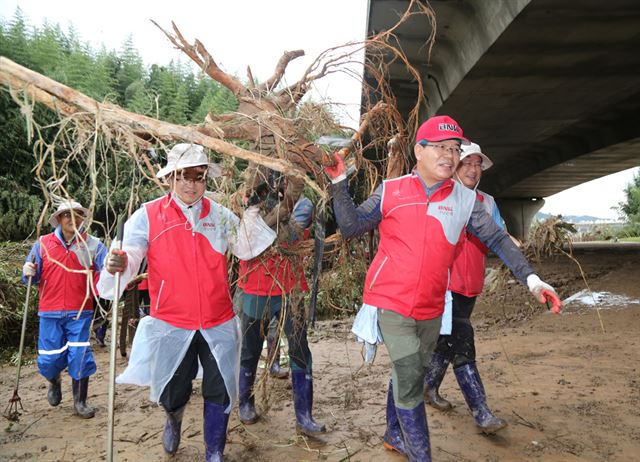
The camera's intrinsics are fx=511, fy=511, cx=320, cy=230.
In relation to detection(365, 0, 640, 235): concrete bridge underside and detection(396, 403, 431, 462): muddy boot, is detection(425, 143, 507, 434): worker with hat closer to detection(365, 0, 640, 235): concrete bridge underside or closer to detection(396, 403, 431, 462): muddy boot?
detection(396, 403, 431, 462): muddy boot

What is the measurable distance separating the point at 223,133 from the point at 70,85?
10720 mm

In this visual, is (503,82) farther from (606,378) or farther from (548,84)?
(606,378)

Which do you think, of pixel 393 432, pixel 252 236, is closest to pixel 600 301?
pixel 393 432

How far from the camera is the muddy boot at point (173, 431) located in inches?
136

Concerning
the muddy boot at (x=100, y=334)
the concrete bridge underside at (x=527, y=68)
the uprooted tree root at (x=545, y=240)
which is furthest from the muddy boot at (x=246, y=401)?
the muddy boot at (x=100, y=334)

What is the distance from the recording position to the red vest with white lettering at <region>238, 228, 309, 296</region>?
155 inches

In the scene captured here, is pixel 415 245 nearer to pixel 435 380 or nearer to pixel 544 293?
pixel 544 293

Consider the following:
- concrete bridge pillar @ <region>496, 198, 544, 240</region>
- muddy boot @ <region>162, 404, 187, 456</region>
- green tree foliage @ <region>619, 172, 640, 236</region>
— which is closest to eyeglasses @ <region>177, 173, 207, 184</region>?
muddy boot @ <region>162, 404, 187, 456</region>

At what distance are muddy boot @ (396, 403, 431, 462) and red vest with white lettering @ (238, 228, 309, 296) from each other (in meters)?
1.31

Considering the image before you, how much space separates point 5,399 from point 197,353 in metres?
3.84

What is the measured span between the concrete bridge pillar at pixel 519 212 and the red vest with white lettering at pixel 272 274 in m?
27.1

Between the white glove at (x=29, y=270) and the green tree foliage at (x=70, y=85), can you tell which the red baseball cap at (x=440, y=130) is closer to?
the white glove at (x=29, y=270)

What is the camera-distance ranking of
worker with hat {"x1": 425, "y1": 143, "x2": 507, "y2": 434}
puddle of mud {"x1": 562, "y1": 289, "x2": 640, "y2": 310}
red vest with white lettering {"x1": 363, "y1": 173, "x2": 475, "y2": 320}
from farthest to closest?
1. puddle of mud {"x1": 562, "y1": 289, "x2": 640, "y2": 310}
2. worker with hat {"x1": 425, "y1": 143, "x2": 507, "y2": 434}
3. red vest with white lettering {"x1": 363, "y1": 173, "x2": 475, "y2": 320}

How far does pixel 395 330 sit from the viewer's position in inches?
118
